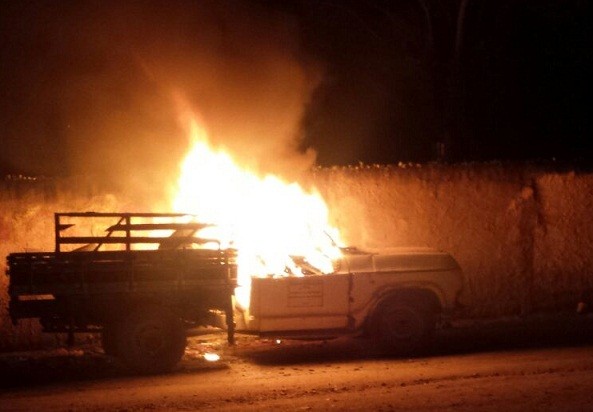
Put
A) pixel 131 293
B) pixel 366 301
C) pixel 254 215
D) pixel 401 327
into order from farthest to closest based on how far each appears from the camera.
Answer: pixel 254 215 → pixel 401 327 → pixel 366 301 → pixel 131 293

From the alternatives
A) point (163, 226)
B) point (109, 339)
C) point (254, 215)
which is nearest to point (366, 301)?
point (163, 226)

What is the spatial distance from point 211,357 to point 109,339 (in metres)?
1.66

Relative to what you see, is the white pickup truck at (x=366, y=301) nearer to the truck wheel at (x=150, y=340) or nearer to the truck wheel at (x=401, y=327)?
the truck wheel at (x=401, y=327)

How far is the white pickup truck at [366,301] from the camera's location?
13.1m

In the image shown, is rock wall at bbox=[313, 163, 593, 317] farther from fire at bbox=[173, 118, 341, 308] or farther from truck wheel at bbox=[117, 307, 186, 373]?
truck wheel at bbox=[117, 307, 186, 373]

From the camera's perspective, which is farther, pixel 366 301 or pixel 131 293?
pixel 366 301

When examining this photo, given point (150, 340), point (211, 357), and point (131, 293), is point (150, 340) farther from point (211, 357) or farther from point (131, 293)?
point (211, 357)

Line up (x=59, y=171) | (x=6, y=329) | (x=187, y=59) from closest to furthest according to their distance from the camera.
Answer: (x=6, y=329) < (x=187, y=59) < (x=59, y=171)

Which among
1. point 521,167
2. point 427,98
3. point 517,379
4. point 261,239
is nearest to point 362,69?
point 427,98

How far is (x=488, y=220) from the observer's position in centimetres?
1759

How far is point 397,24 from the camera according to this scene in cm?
2538

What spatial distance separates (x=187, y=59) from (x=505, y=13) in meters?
10.2

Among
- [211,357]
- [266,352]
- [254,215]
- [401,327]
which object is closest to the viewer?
[401,327]

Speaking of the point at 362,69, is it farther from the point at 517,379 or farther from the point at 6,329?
the point at 517,379
